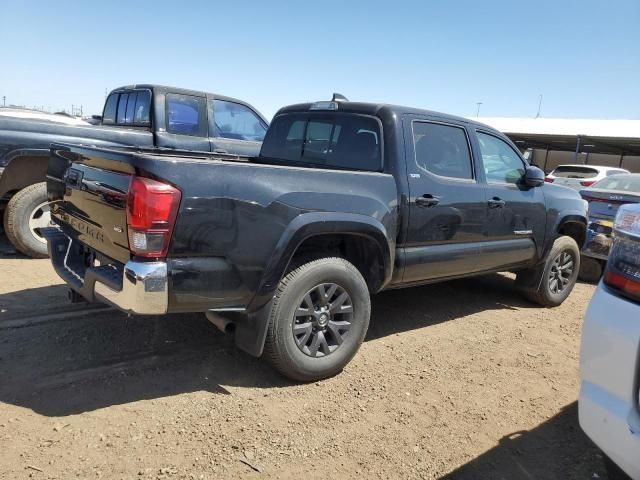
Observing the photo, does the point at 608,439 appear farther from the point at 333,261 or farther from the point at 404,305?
the point at 404,305

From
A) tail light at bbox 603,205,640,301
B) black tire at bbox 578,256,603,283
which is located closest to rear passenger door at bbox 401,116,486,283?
tail light at bbox 603,205,640,301

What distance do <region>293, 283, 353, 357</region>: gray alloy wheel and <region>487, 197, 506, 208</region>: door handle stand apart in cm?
182

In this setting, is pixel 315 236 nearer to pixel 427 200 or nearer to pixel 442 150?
pixel 427 200

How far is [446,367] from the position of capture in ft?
12.6

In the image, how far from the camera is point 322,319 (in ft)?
11.1

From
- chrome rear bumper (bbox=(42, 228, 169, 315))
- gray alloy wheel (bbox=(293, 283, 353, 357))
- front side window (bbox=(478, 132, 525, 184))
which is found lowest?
gray alloy wheel (bbox=(293, 283, 353, 357))

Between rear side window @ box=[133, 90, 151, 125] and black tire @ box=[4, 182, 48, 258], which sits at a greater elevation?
rear side window @ box=[133, 90, 151, 125]

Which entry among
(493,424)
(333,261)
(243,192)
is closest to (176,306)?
(243,192)

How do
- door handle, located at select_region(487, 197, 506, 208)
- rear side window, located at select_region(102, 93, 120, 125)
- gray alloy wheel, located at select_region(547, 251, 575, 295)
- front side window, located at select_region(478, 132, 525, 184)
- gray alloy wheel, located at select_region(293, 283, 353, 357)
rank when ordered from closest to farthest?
1. gray alloy wheel, located at select_region(293, 283, 353, 357)
2. door handle, located at select_region(487, 197, 506, 208)
3. front side window, located at select_region(478, 132, 525, 184)
4. gray alloy wheel, located at select_region(547, 251, 575, 295)
5. rear side window, located at select_region(102, 93, 120, 125)

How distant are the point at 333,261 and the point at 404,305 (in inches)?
80.5

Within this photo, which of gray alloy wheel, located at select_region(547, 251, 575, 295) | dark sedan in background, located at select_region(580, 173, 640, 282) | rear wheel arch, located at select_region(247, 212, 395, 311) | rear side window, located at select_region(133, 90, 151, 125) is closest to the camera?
rear wheel arch, located at select_region(247, 212, 395, 311)

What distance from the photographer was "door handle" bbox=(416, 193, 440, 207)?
12.5 feet

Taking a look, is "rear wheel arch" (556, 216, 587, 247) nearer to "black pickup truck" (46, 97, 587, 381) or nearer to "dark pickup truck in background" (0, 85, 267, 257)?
"black pickup truck" (46, 97, 587, 381)

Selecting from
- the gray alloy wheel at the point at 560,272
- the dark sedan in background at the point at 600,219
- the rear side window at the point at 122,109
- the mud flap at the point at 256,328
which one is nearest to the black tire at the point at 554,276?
the gray alloy wheel at the point at 560,272
